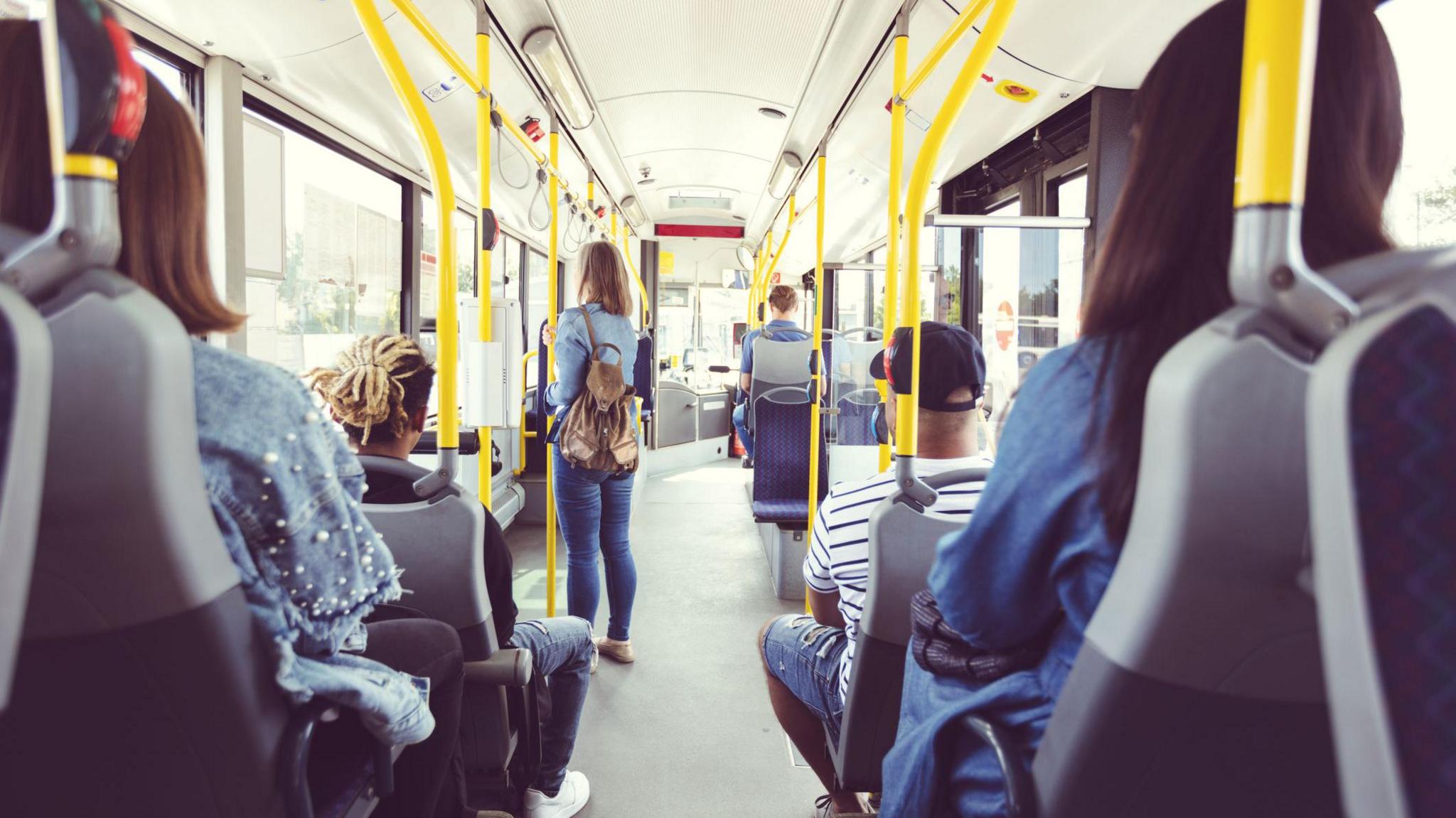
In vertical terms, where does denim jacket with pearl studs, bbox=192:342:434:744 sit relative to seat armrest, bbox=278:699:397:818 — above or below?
above

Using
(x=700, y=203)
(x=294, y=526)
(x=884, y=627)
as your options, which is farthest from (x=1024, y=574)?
(x=700, y=203)

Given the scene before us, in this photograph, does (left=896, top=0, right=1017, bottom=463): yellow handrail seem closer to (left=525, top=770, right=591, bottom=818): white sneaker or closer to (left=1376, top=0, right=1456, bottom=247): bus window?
(left=1376, top=0, right=1456, bottom=247): bus window

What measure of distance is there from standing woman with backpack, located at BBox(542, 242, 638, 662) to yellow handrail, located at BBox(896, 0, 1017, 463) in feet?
4.58

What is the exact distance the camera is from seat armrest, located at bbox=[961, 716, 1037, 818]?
0.89 meters

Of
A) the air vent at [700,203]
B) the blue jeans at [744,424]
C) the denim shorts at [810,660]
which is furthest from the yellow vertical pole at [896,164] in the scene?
the air vent at [700,203]

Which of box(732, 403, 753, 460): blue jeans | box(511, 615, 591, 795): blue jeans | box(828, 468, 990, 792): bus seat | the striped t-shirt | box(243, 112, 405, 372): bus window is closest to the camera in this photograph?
box(828, 468, 990, 792): bus seat

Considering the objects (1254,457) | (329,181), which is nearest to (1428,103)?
(1254,457)

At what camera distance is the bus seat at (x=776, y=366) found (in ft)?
15.2

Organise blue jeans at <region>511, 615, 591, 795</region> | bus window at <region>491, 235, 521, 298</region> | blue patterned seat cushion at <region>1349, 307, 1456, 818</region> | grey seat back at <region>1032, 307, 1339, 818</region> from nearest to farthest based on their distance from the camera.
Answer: blue patterned seat cushion at <region>1349, 307, 1456, 818</region>, grey seat back at <region>1032, 307, 1339, 818</region>, blue jeans at <region>511, 615, 591, 795</region>, bus window at <region>491, 235, 521, 298</region>

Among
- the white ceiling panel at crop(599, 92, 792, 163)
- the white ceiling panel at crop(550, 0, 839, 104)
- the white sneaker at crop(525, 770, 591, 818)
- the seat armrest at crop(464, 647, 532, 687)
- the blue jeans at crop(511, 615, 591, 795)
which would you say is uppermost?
the white ceiling panel at crop(599, 92, 792, 163)

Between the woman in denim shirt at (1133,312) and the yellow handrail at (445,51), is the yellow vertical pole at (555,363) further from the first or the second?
the woman in denim shirt at (1133,312)

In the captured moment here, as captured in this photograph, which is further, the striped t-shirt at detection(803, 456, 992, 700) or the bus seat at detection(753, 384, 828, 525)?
the bus seat at detection(753, 384, 828, 525)

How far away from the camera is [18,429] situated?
1.83 ft

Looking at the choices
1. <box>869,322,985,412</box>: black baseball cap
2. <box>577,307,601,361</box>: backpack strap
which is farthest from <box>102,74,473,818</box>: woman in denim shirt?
<box>577,307,601,361</box>: backpack strap
